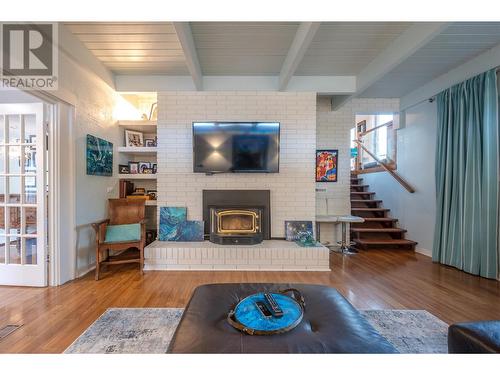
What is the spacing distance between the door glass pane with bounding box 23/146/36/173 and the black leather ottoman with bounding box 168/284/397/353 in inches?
97.2

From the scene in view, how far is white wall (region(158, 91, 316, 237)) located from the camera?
3506 mm

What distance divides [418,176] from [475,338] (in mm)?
3519

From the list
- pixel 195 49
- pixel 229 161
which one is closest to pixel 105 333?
pixel 229 161

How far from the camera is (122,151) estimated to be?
144 inches

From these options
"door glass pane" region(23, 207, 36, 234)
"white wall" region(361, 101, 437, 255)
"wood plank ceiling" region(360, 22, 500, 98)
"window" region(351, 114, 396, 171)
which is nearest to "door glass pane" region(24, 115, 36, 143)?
"door glass pane" region(23, 207, 36, 234)

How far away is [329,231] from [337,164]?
1233mm

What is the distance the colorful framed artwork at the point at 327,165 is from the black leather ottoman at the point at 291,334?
311 centimetres

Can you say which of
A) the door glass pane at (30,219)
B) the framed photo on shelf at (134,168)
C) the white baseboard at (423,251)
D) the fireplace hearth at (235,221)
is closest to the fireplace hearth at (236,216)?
the fireplace hearth at (235,221)

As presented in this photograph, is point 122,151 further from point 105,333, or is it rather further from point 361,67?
point 361,67

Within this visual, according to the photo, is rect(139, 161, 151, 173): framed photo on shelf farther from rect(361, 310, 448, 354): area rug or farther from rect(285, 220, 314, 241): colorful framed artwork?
rect(361, 310, 448, 354): area rug

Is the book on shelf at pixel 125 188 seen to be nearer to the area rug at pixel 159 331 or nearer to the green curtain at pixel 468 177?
the area rug at pixel 159 331

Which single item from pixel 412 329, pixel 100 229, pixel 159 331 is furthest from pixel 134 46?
pixel 412 329

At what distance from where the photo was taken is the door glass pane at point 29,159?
250 centimetres

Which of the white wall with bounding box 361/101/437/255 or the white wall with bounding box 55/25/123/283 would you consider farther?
the white wall with bounding box 361/101/437/255
